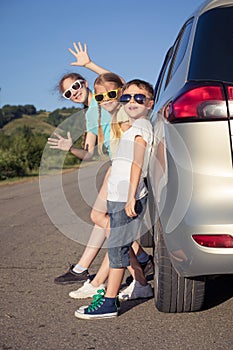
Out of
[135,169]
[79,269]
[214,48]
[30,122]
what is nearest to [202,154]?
[214,48]

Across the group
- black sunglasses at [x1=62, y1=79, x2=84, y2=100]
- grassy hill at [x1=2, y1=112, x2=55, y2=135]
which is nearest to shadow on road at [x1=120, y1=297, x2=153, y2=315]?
black sunglasses at [x1=62, y1=79, x2=84, y2=100]

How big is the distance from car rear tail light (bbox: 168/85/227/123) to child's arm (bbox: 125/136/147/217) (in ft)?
2.39

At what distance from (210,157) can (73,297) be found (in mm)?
1942

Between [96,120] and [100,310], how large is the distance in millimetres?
1504

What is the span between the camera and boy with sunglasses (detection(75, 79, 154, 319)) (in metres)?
3.76

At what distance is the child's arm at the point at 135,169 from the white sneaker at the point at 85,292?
0.93m

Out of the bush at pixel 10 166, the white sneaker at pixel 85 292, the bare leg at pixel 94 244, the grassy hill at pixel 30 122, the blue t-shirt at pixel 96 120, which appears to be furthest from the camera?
the grassy hill at pixel 30 122

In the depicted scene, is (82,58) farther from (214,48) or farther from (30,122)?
(30,122)

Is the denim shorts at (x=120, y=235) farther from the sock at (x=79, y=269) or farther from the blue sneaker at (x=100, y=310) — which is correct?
the sock at (x=79, y=269)

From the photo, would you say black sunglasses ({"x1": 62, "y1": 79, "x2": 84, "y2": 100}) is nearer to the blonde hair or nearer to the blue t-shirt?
the blue t-shirt

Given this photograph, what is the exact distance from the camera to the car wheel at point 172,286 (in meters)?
3.56

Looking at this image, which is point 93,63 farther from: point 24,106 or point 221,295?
point 24,106

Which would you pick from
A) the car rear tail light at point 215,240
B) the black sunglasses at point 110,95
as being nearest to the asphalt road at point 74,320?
the car rear tail light at point 215,240

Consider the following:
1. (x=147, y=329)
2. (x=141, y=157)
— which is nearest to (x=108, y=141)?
(x=141, y=157)
